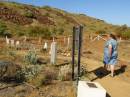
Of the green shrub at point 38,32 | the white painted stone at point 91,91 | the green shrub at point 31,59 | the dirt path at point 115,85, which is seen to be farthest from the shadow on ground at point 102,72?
the green shrub at point 38,32

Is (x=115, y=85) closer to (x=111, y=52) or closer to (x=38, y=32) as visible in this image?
(x=111, y=52)

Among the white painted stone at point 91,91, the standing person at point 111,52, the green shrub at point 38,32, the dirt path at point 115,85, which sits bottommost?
the dirt path at point 115,85

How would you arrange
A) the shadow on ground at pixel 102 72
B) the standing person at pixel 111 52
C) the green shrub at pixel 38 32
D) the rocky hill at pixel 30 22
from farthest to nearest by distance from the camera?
1. the rocky hill at pixel 30 22
2. the green shrub at pixel 38 32
3. the shadow on ground at pixel 102 72
4. the standing person at pixel 111 52

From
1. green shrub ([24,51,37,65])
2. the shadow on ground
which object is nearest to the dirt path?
the shadow on ground

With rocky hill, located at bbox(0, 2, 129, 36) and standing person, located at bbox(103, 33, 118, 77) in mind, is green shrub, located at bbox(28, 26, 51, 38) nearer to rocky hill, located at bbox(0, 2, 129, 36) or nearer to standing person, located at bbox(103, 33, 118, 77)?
rocky hill, located at bbox(0, 2, 129, 36)

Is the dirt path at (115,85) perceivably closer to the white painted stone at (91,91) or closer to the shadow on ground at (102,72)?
the shadow on ground at (102,72)

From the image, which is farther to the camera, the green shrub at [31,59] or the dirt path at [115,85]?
the green shrub at [31,59]

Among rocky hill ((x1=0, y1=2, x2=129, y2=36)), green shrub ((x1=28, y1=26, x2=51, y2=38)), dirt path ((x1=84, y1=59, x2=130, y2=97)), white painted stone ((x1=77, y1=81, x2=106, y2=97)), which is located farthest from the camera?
rocky hill ((x1=0, y1=2, x2=129, y2=36))

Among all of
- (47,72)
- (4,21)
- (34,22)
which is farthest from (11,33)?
(47,72)

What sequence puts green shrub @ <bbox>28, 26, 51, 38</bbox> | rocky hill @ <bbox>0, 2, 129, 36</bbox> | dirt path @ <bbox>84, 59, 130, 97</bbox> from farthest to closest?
rocky hill @ <bbox>0, 2, 129, 36</bbox> → green shrub @ <bbox>28, 26, 51, 38</bbox> → dirt path @ <bbox>84, 59, 130, 97</bbox>

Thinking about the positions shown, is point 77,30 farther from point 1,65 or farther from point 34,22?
point 34,22

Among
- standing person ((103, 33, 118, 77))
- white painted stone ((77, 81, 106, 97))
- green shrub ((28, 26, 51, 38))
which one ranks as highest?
standing person ((103, 33, 118, 77))

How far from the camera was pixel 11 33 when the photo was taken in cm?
4003

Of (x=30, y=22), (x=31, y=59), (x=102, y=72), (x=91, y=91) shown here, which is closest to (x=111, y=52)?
(x=102, y=72)
